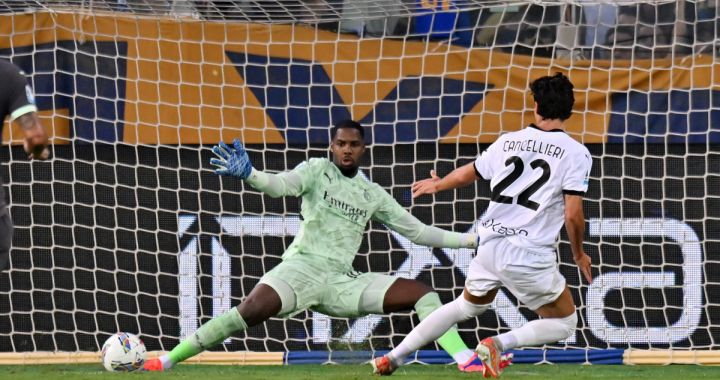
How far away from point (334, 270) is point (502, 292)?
175cm

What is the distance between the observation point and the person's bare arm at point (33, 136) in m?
5.95

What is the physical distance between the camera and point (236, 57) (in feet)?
32.5

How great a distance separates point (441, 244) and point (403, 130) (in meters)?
1.37

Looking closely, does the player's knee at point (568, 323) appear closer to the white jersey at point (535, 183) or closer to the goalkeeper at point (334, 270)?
the white jersey at point (535, 183)

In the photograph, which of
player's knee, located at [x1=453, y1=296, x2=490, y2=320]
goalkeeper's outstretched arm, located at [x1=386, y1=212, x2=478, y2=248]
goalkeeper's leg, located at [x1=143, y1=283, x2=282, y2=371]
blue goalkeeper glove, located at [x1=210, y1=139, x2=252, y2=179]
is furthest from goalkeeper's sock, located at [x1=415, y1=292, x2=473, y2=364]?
blue goalkeeper glove, located at [x1=210, y1=139, x2=252, y2=179]

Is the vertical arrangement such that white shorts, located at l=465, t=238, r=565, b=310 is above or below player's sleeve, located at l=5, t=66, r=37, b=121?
below

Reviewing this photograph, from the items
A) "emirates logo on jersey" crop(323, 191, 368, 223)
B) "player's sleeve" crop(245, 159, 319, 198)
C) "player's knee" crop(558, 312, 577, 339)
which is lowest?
"player's knee" crop(558, 312, 577, 339)

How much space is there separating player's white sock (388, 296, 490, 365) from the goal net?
2.16 m

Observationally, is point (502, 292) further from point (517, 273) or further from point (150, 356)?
point (517, 273)

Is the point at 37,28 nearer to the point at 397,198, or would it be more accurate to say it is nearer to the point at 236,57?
the point at 236,57

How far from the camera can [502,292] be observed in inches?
385

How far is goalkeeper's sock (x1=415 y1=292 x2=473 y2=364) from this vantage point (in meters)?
8.35

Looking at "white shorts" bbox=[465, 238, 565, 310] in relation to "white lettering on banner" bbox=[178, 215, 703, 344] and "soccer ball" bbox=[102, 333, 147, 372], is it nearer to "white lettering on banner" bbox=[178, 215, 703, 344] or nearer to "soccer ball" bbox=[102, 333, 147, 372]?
"soccer ball" bbox=[102, 333, 147, 372]

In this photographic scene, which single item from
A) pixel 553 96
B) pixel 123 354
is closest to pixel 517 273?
pixel 553 96
